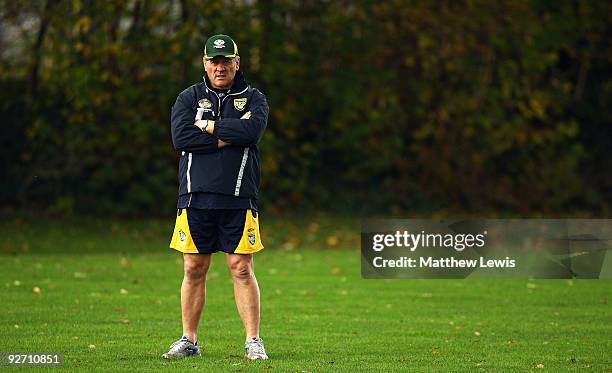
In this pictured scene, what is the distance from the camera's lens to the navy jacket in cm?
811

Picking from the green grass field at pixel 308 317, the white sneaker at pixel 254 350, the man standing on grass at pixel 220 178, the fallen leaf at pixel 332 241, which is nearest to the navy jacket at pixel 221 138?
the man standing on grass at pixel 220 178

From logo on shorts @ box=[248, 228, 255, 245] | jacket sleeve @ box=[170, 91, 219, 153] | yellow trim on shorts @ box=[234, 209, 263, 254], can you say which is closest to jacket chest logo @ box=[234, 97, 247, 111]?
jacket sleeve @ box=[170, 91, 219, 153]

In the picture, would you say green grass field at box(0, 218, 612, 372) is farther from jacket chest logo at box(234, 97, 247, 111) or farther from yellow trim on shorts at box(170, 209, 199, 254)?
jacket chest logo at box(234, 97, 247, 111)

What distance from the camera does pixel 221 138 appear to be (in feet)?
26.5

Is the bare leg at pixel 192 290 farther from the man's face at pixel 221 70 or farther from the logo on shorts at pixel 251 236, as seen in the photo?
the man's face at pixel 221 70

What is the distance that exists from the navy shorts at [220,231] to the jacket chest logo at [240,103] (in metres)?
0.66

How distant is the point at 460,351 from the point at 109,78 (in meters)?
14.7

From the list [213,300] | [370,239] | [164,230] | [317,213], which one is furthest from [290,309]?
[317,213]

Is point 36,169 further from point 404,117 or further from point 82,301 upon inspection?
point 82,301

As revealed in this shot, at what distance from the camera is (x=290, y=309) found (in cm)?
1190

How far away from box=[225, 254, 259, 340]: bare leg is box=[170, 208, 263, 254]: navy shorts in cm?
8

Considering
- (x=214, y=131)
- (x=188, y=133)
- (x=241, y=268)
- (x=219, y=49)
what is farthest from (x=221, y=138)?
(x=241, y=268)

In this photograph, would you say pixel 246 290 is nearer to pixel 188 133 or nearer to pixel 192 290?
pixel 192 290

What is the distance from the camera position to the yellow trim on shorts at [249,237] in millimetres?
8156
